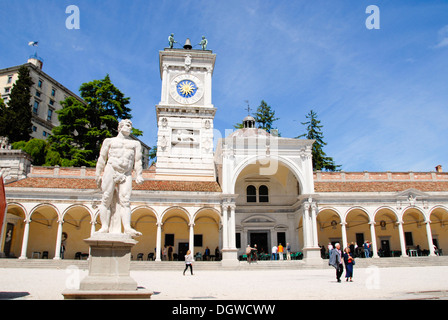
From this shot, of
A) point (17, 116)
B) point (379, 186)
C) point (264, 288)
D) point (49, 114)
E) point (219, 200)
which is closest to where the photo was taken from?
point (264, 288)

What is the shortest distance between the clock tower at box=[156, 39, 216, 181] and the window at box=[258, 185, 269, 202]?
4581 millimetres

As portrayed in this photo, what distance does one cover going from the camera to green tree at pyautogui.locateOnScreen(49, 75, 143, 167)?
37.0 meters

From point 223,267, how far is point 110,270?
57.3ft

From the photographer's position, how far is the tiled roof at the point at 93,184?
26.9 metres

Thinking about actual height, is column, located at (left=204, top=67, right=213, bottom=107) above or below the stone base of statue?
above

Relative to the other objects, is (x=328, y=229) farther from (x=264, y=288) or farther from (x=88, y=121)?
(x=88, y=121)

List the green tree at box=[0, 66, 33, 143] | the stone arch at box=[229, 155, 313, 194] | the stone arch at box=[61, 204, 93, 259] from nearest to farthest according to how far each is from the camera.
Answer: the stone arch at box=[229, 155, 313, 194], the stone arch at box=[61, 204, 93, 259], the green tree at box=[0, 66, 33, 143]

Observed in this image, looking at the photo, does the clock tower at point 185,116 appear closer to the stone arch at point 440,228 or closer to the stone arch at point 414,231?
the stone arch at point 414,231

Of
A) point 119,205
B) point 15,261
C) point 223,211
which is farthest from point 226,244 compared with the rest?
point 119,205

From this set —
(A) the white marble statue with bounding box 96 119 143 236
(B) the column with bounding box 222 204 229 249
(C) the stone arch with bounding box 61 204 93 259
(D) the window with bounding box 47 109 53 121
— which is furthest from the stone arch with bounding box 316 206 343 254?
(D) the window with bounding box 47 109 53 121

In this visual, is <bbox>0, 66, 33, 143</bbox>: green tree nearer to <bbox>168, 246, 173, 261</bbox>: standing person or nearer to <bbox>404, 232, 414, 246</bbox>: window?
<bbox>168, 246, 173, 261</bbox>: standing person

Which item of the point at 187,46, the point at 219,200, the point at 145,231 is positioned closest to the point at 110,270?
the point at 219,200

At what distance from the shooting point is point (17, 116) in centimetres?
4197
